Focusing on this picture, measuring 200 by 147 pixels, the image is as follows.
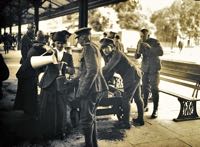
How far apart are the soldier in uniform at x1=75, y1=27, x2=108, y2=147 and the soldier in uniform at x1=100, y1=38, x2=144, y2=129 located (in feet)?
3.09

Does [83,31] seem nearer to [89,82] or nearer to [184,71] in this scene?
[89,82]

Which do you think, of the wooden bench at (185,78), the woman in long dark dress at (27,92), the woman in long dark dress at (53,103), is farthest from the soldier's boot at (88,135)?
the wooden bench at (185,78)

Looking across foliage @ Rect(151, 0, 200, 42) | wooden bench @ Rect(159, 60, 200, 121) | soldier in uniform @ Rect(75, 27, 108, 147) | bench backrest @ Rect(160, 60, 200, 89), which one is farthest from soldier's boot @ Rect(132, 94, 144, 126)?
foliage @ Rect(151, 0, 200, 42)

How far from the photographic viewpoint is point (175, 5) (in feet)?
86.3

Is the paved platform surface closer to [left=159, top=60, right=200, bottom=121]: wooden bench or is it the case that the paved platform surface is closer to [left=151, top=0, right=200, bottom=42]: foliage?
[left=159, top=60, right=200, bottom=121]: wooden bench

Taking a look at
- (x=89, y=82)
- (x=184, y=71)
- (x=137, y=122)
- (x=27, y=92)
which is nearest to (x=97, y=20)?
(x=184, y=71)

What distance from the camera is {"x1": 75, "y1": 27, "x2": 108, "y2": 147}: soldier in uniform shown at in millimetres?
4059

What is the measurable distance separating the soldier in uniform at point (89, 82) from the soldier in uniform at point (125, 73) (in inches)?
37.1

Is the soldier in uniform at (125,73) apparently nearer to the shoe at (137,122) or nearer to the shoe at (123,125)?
the shoe at (123,125)

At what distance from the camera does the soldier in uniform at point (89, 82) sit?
4.06 m

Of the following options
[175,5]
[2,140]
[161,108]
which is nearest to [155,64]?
[161,108]

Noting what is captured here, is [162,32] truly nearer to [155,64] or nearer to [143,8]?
[143,8]

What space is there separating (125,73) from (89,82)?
153 centimetres

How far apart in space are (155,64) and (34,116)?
2.90 meters
